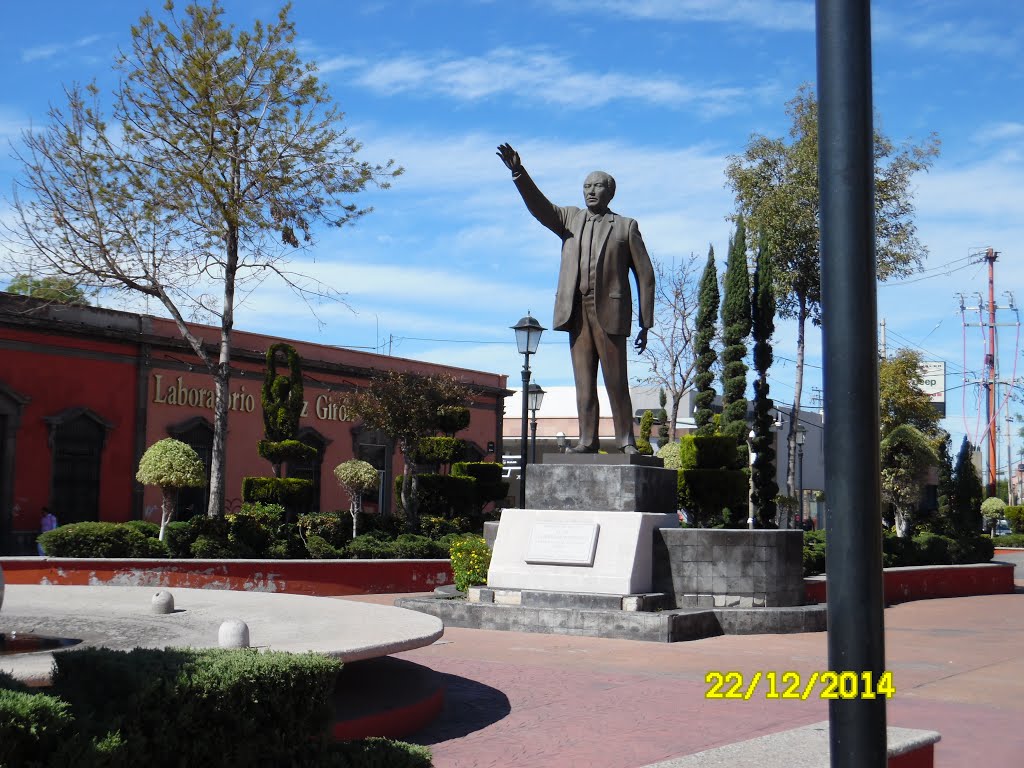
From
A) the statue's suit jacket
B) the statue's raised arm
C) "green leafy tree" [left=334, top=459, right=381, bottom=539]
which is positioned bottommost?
"green leafy tree" [left=334, top=459, right=381, bottom=539]

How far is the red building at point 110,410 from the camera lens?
2339 cm

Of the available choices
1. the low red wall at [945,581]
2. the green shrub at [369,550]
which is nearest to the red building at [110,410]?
the green shrub at [369,550]

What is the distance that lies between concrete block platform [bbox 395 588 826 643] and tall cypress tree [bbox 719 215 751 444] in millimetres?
11507

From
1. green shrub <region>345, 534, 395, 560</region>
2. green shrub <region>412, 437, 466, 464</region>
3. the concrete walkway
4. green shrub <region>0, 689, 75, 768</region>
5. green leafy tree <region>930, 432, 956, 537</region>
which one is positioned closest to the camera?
green shrub <region>0, 689, 75, 768</region>

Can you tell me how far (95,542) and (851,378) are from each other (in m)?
14.5

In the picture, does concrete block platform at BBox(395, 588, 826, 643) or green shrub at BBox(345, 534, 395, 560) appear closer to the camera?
concrete block platform at BBox(395, 588, 826, 643)

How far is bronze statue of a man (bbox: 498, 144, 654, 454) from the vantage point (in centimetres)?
1279

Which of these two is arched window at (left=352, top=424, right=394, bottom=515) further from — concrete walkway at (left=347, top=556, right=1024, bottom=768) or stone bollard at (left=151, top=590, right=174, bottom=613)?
stone bollard at (left=151, top=590, right=174, bottom=613)

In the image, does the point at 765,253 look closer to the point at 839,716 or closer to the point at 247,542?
the point at 247,542

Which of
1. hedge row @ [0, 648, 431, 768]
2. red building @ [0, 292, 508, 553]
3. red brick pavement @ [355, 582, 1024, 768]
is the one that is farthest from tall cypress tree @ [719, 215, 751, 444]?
hedge row @ [0, 648, 431, 768]

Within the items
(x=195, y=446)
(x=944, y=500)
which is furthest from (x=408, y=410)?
(x=944, y=500)

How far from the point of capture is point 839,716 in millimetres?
2695

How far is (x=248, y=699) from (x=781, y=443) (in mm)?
52294

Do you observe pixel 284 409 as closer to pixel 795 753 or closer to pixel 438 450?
pixel 438 450
